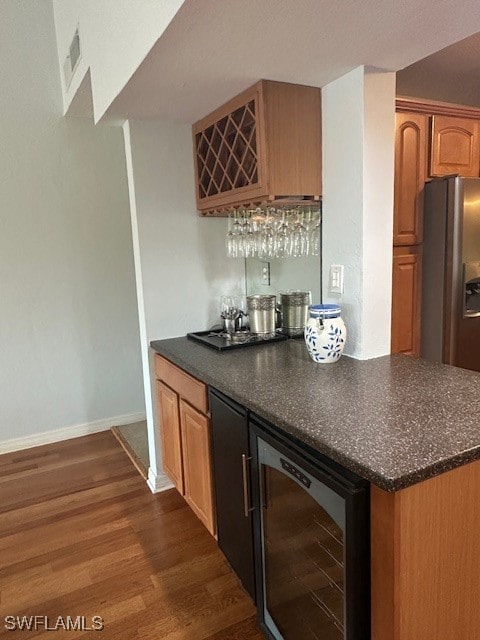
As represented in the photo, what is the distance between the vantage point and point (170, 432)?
2264 millimetres

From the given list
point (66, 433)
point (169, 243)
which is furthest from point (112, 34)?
point (66, 433)

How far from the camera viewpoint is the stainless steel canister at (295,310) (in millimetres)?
2211

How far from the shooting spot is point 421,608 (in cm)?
103

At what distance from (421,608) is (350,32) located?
159 cm

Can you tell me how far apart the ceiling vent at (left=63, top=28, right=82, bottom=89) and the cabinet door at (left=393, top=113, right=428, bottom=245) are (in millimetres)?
1817

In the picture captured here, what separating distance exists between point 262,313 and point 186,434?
69 centimetres

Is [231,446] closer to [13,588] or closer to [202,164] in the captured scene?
[13,588]

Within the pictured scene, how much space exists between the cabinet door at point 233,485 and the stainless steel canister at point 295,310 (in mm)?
702

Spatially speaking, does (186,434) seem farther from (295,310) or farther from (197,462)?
(295,310)

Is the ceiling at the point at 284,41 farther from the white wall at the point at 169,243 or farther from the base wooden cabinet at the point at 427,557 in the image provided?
the base wooden cabinet at the point at 427,557

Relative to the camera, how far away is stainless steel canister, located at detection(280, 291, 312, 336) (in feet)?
7.25

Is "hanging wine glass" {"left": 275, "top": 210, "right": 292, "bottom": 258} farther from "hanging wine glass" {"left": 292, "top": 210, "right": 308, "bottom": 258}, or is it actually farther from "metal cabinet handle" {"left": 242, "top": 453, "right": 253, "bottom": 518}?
"metal cabinet handle" {"left": 242, "top": 453, "right": 253, "bottom": 518}

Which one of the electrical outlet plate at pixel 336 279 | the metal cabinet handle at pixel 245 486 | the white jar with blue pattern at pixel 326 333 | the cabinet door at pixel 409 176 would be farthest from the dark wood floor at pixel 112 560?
the cabinet door at pixel 409 176

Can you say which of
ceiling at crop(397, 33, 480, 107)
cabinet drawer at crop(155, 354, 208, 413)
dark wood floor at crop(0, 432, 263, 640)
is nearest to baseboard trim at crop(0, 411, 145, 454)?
dark wood floor at crop(0, 432, 263, 640)
